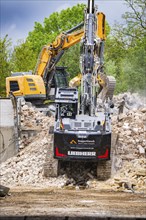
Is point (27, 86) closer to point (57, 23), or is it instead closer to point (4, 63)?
point (4, 63)

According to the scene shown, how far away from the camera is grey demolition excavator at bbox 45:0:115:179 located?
15.2 metres

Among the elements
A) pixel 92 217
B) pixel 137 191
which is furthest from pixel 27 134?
pixel 92 217

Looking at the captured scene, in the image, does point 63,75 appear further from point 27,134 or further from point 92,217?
point 92,217

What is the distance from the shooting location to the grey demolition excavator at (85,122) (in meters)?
15.2

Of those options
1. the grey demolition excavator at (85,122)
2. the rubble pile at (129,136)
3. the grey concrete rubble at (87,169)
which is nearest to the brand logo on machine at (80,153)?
the grey demolition excavator at (85,122)

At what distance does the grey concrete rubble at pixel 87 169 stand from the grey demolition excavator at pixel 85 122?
0.47 metres

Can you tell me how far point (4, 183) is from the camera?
15.9 meters

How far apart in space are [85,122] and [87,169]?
1588 millimetres

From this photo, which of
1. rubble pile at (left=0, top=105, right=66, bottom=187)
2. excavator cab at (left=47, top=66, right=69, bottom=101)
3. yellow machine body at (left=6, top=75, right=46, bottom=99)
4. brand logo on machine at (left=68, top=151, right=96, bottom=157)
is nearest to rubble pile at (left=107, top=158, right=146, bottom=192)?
brand logo on machine at (left=68, top=151, right=96, bottom=157)

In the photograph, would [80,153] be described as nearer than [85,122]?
Yes

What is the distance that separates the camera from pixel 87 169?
1650cm

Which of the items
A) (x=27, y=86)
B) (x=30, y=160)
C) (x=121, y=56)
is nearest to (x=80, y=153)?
(x=30, y=160)

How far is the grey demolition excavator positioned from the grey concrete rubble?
467 mm

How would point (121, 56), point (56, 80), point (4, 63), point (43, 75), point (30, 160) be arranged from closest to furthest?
point (30, 160) < point (43, 75) < point (56, 80) < point (4, 63) < point (121, 56)
